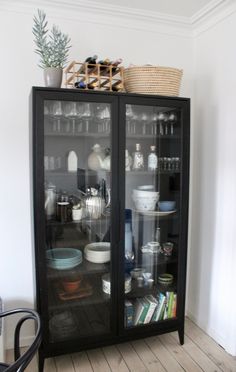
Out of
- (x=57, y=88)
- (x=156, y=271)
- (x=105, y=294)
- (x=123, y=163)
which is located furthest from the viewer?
(x=156, y=271)

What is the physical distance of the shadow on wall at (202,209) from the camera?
7.89 feet

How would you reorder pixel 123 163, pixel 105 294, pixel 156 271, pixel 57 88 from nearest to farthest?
pixel 57 88 < pixel 123 163 < pixel 105 294 < pixel 156 271

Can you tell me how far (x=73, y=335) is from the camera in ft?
6.80

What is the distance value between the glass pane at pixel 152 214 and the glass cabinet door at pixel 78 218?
6.8 inches

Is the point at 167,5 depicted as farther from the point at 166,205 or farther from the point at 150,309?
the point at 150,309

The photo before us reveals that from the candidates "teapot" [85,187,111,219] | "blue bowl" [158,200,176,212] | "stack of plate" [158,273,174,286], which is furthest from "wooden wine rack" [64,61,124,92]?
"stack of plate" [158,273,174,286]

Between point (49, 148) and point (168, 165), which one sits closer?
point (49, 148)

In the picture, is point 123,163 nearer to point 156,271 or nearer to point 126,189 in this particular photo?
point 126,189

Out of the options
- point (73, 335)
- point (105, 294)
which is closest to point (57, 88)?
point (105, 294)

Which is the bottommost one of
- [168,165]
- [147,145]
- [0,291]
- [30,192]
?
[0,291]

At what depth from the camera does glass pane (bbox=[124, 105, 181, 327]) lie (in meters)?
2.21

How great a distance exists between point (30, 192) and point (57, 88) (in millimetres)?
762

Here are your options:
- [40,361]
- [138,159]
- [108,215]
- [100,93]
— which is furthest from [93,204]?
[40,361]

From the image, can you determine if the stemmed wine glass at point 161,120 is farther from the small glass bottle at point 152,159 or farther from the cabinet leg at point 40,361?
the cabinet leg at point 40,361
